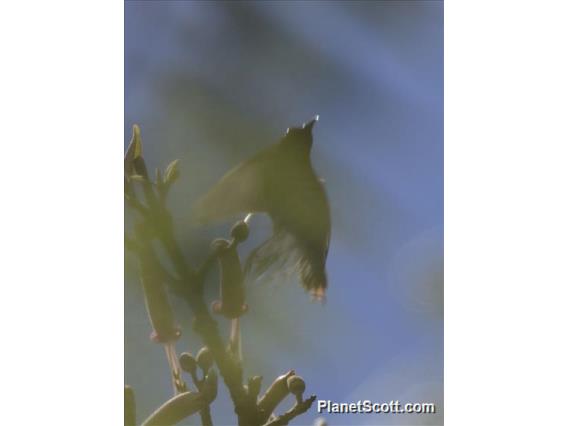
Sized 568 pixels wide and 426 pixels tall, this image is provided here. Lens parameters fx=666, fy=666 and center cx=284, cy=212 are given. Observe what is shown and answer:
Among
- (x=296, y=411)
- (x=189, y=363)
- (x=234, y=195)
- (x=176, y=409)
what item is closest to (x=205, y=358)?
(x=189, y=363)

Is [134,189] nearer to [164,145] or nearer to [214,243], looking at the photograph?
[164,145]

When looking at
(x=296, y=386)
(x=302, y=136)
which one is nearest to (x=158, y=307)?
(x=296, y=386)

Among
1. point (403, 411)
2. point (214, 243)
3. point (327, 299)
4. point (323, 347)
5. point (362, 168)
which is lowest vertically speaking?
point (403, 411)

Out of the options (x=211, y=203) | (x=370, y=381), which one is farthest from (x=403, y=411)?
(x=211, y=203)

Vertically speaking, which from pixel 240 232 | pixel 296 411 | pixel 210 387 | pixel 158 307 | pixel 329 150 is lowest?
pixel 296 411

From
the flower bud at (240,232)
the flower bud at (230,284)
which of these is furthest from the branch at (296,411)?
the flower bud at (240,232)

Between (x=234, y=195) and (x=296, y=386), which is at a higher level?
(x=234, y=195)

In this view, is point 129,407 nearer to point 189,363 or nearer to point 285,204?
point 189,363

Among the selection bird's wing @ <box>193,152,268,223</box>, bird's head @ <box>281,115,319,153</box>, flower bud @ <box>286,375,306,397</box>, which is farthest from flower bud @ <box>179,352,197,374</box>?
bird's head @ <box>281,115,319,153</box>
